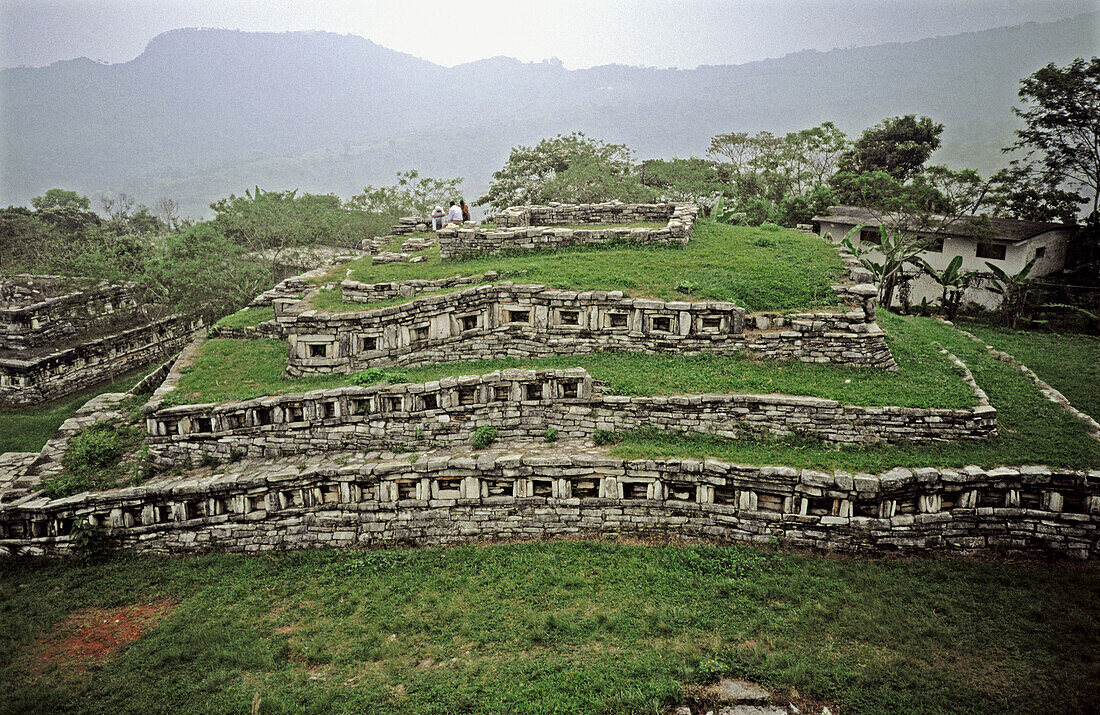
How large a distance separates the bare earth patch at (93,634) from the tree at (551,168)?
31889 millimetres

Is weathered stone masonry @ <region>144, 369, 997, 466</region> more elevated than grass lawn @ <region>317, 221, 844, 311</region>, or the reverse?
grass lawn @ <region>317, 221, 844, 311</region>

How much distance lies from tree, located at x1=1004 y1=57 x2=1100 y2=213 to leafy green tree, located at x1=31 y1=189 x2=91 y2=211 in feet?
221

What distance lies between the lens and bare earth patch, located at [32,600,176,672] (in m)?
9.85

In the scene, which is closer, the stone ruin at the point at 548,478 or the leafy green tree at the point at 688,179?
the stone ruin at the point at 548,478

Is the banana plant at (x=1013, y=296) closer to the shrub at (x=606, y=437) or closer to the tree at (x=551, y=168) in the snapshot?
the shrub at (x=606, y=437)

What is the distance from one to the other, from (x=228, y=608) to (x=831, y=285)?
15.5 meters

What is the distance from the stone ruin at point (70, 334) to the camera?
2352cm

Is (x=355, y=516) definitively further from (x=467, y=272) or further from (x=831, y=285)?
(x=831, y=285)

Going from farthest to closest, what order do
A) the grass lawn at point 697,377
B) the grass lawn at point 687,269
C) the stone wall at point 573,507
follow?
the grass lawn at point 687,269, the grass lawn at point 697,377, the stone wall at point 573,507

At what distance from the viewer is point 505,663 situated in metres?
9.00

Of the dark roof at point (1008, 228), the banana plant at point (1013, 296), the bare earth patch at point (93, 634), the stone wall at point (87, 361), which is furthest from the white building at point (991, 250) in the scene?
the stone wall at point (87, 361)

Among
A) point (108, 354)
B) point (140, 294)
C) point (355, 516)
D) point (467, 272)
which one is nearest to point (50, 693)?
point (355, 516)

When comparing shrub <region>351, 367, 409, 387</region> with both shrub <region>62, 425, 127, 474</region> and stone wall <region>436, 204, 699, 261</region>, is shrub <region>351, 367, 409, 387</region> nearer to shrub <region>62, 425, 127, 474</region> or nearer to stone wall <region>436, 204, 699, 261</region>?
shrub <region>62, 425, 127, 474</region>

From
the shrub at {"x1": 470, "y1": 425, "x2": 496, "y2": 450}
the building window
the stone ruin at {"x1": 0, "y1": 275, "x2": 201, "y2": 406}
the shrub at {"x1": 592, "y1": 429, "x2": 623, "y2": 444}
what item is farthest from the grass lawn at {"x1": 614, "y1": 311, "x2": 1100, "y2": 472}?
the stone ruin at {"x1": 0, "y1": 275, "x2": 201, "y2": 406}
